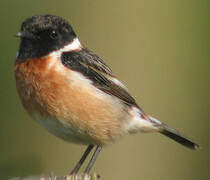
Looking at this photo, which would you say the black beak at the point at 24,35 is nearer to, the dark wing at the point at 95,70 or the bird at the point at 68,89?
the bird at the point at 68,89

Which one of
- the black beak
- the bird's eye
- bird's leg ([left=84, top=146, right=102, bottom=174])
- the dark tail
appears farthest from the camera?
the dark tail

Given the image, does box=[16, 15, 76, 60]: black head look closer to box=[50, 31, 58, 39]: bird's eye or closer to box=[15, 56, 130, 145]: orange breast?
box=[50, 31, 58, 39]: bird's eye

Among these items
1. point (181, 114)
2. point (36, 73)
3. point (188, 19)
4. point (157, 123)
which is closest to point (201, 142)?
point (181, 114)

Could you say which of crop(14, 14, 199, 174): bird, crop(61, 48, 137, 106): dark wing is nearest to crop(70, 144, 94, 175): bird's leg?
crop(14, 14, 199, 174): bird

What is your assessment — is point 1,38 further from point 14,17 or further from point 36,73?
point 36,73

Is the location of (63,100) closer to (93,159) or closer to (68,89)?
(68,89)

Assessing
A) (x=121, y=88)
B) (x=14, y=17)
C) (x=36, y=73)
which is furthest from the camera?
(x=14, y=17)

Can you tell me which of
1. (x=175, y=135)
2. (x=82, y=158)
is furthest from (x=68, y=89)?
(x=175, y=135)
